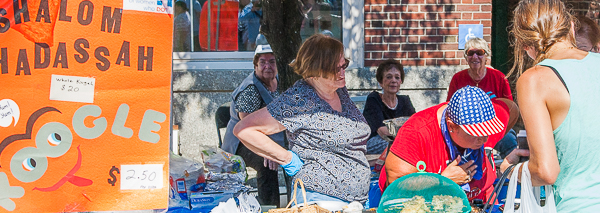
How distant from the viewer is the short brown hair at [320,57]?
9.15ft

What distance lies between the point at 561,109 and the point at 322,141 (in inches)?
46.4

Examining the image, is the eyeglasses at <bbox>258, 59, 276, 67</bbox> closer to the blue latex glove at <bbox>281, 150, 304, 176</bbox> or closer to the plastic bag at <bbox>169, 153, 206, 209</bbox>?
the plastic bag at <bbox>169, 153, 206, 209</bbox>

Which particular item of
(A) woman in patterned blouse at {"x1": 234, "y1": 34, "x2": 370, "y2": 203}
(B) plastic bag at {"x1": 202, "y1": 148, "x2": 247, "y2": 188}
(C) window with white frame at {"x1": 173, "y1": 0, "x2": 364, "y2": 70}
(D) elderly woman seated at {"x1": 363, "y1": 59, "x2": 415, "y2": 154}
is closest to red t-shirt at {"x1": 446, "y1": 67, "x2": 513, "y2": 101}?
(D) elderly woman seated at {"x1": 363, "y1": 59, "x2": 415, "y2": 154}

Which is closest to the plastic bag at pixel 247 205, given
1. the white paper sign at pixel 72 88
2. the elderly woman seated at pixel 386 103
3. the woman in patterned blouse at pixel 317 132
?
the woman in patterned blouse at pixel 317 132

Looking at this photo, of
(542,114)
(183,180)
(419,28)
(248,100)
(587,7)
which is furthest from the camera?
(587,7)

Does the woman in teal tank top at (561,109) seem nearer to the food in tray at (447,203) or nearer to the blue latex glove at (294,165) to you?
the food in tray at (447,203)

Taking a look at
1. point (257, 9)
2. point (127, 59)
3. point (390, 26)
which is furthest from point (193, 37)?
point (127, 59)

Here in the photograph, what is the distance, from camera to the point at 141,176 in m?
2.58

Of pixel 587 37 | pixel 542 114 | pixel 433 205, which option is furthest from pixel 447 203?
pixel 587 37

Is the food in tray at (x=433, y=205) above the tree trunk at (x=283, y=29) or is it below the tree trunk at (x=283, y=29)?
below

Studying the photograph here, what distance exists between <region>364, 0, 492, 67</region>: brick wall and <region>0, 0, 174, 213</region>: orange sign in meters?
4.04

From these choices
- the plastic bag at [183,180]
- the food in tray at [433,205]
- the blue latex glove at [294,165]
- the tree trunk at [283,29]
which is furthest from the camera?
the tree trunk at [283,29]

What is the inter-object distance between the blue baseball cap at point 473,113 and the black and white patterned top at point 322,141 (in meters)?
0.60

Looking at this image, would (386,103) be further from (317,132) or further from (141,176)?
(141,176)
